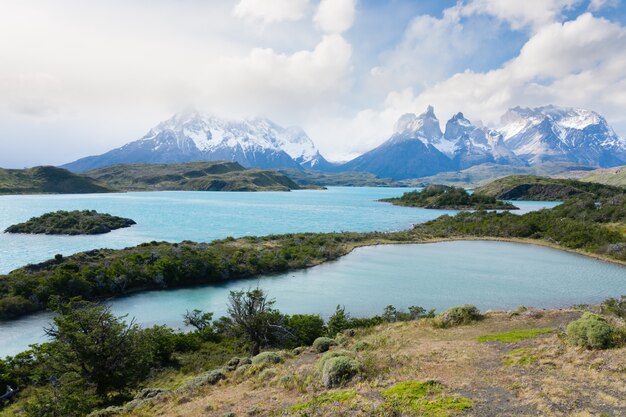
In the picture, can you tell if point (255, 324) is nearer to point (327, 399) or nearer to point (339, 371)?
point (339, 371)

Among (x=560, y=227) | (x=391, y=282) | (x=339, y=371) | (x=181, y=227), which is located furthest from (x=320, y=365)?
(x=181, y=227)

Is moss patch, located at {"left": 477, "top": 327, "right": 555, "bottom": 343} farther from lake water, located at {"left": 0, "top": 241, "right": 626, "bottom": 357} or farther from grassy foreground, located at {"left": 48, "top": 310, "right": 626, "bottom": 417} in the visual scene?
lake water, located at {"left": 0, "top": 241, "right": 626, "bottom": 357}

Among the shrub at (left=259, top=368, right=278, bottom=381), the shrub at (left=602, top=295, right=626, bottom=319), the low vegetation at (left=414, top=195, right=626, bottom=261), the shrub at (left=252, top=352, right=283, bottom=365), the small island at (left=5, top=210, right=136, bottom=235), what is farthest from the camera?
the small island at (left=5, top=210, right=136, bottom=235)

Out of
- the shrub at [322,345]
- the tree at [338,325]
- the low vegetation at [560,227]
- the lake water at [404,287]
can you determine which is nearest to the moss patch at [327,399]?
the shrub at [322,345]

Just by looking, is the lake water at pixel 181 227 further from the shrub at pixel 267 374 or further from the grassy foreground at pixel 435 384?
the shrub at pixel 267 374

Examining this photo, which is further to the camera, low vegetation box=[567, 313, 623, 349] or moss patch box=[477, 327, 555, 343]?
moss patch box=[477, 327, 555, 343]

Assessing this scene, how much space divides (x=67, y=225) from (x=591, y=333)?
5731 inches

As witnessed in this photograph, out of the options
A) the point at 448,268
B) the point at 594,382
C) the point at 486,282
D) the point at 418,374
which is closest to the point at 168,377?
the point at 418,374

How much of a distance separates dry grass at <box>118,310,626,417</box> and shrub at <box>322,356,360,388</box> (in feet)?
1.48

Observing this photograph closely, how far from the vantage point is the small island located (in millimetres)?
123000

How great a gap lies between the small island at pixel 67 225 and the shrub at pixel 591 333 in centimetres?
13497

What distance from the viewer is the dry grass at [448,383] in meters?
14.2

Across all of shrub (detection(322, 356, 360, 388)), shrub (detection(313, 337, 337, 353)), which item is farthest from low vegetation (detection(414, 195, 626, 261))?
shrub (detection(322, 356, 360, 388))

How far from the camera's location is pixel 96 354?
25812 millimetres
